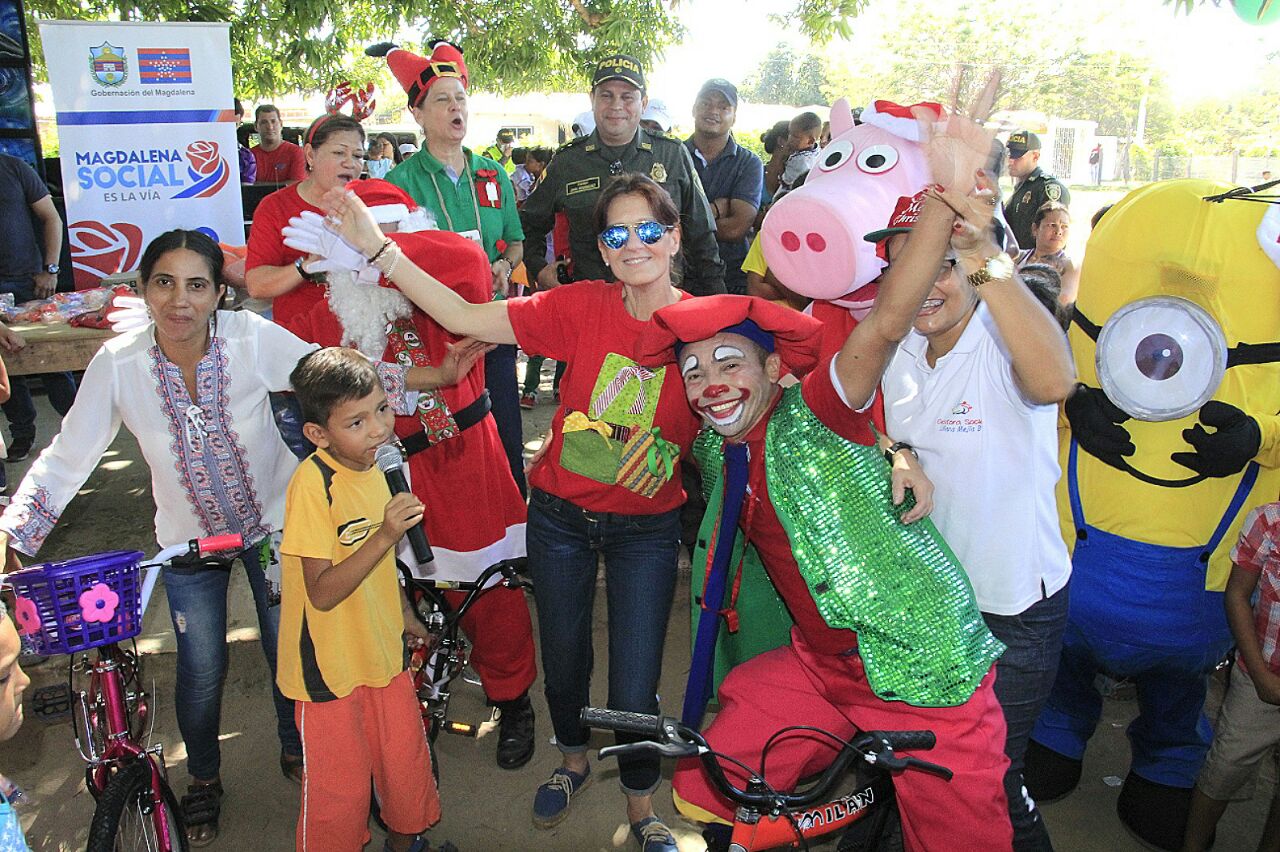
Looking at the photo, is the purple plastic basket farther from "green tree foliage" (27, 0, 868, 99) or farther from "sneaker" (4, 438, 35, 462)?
"green tree foliage" (27, 0, 868, 99)

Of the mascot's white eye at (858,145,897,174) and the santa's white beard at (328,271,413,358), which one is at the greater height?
the mascot's white eye at (858,145,897,174)

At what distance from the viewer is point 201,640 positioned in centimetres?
293

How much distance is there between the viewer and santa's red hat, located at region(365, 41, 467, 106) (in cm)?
400

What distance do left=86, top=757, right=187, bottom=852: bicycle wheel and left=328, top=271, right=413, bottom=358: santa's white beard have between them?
1.41 meters

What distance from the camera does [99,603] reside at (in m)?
2.37

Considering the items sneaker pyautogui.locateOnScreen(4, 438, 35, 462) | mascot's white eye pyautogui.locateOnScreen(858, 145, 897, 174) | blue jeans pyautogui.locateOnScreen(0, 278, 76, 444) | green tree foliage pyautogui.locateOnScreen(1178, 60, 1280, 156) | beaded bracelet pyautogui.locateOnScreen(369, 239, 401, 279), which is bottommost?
sneaker pyautogui.locateOnScreen(4, 438, 35, 462)

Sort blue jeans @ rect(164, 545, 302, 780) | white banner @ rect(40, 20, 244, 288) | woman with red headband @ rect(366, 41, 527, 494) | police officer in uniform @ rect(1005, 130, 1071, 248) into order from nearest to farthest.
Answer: blue jeans @ rect(164, 545, 302, 780), woman with red headband @ rect(366, 41, 527, 494), police officer in uniform @ rect(1005, 130, 1071, 248), white banner @ rect(40, 20, 244, 288)

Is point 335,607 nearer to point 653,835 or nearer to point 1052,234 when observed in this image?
point 653,835

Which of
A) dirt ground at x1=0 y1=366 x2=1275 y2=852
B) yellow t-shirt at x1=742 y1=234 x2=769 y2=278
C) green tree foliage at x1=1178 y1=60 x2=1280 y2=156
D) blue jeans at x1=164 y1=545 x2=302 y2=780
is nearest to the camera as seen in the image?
blue jeans at x1=164 y1=545 x2=302 y2=780

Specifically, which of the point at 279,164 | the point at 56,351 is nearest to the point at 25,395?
the point at 56,351

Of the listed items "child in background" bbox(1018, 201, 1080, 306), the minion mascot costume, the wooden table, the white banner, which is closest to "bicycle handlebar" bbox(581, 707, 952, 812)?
the minion mascot costume

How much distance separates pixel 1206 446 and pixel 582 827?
7.55ft

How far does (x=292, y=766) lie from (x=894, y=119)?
9.72 ft

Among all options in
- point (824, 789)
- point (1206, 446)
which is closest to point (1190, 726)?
point (1206, 446)
